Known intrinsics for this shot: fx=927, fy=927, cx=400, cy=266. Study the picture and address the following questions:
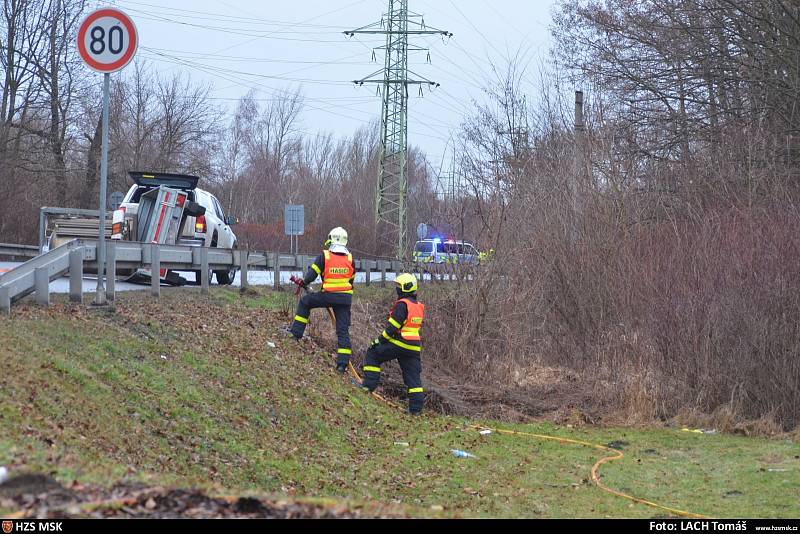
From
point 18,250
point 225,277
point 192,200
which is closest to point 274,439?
point 225,277

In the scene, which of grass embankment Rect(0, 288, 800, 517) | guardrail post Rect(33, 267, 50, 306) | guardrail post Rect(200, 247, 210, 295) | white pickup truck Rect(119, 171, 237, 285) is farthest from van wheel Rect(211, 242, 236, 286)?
guardrail post Rect(33, 267, 50, 306)

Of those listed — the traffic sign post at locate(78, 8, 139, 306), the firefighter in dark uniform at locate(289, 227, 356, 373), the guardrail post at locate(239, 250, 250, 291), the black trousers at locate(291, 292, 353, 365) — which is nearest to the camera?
the traffic sign post at locate(78, 8, 139, 306)

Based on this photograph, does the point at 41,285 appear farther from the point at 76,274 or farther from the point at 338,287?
the point at 338,287

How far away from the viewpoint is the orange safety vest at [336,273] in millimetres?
13398

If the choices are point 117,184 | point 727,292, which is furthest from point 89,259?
point 117,184

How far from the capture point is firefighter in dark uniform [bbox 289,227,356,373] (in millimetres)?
13383

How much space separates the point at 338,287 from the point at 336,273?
216 mm

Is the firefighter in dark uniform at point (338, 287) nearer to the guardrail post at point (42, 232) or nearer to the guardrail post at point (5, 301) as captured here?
the guardrail post at point (5, 301)

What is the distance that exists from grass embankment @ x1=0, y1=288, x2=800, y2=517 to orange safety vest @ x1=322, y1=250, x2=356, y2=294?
110 cm

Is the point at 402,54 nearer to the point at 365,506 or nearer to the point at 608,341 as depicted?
the point at 608,341

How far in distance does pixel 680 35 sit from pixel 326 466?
15776mm

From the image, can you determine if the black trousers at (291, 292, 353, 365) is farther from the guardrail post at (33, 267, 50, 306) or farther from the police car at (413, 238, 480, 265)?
the police car at (413, 238, 480, 265)

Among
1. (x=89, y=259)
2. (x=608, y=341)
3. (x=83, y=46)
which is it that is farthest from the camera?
(x=608, y=341)

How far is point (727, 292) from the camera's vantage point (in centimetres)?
1487
